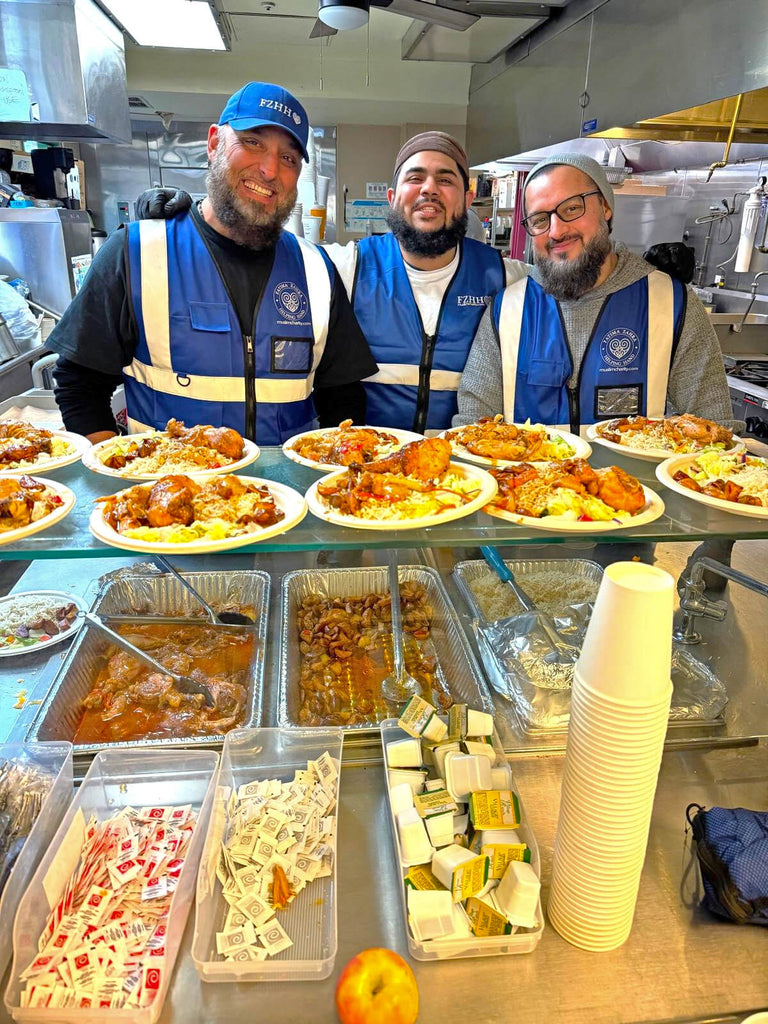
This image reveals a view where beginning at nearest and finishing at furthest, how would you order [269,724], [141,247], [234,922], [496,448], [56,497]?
[234,922] < [56,497] < [269,724] < [496,448] < [141,247]

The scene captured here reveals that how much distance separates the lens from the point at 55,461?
5.86ft

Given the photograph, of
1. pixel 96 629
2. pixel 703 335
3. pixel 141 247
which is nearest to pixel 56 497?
pixel 96 629

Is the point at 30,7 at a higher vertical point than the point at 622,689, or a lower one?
higher

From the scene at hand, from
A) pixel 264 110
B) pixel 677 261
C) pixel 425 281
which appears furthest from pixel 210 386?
pixel 677 261

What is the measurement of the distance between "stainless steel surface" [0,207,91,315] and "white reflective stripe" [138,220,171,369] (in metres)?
3.51

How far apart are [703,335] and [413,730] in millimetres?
2626

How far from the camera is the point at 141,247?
2.92m

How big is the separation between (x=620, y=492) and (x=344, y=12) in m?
4.40

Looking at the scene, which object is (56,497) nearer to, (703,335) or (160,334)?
(160,334)

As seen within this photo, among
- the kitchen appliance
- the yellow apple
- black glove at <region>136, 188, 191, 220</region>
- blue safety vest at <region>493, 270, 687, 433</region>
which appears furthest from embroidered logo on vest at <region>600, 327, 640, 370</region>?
the yellow apple

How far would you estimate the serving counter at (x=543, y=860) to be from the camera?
A: 1.27m

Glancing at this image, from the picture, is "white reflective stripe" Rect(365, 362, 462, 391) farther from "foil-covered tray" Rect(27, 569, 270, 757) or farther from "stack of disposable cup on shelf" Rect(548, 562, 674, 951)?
"stack of disposable cup on shelf" Rect(548, 562, 674, 951)

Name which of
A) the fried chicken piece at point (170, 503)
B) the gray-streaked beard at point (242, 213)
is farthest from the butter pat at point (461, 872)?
the gray-streaked beard at point (242, 213)

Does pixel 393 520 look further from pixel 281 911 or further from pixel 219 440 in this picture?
pixel 281 911
